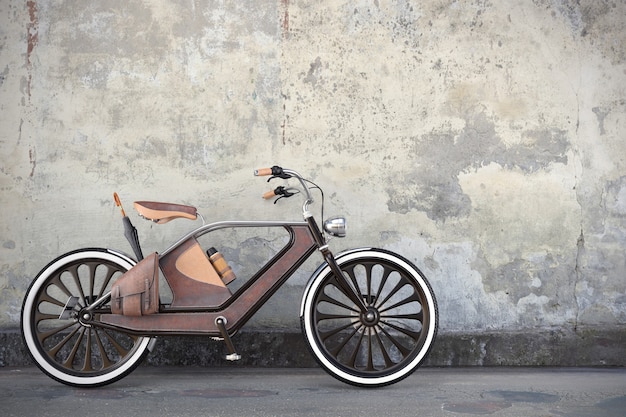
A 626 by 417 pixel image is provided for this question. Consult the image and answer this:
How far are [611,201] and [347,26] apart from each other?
2.21 metres

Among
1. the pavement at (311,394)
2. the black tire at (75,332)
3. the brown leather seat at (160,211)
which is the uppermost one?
the brown leather seat at (160,211)

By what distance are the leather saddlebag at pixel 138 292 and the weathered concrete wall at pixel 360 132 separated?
86 cm

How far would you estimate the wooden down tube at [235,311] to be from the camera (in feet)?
15.3

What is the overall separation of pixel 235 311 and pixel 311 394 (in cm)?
66

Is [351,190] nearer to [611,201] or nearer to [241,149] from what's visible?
[241,149]

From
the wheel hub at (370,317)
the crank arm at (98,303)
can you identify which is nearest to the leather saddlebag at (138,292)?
the crank arm at (98,303)

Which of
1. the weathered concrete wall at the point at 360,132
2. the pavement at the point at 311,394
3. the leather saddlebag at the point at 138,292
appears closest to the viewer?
the pavement at the point at 311,394

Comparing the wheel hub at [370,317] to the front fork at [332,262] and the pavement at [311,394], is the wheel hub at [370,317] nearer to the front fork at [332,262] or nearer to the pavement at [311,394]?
the front fork at [332,262]

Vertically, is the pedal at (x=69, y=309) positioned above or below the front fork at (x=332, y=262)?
below

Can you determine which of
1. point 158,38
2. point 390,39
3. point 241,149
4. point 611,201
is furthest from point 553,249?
point 158,38

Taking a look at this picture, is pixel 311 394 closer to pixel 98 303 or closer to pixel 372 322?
pixel 372 322

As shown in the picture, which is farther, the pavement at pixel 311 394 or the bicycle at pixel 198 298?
the bicycle at pixel 198 298

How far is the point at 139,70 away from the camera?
18.0 feet

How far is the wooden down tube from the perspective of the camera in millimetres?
4668
